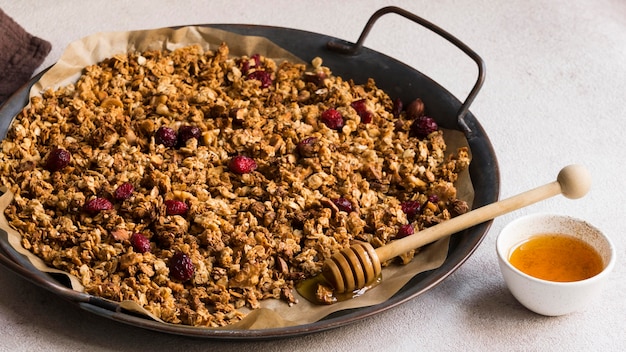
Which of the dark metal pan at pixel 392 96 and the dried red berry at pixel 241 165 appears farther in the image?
the dried red berry at pixel 241 165

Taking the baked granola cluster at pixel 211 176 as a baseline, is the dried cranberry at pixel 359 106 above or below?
above

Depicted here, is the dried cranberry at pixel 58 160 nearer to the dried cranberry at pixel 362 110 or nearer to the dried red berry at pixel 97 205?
the dried red berry at pixel 97 205

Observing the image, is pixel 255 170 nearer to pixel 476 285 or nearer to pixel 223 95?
pixel 223 95

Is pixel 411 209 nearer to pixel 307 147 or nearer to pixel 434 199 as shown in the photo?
pixel 434 199

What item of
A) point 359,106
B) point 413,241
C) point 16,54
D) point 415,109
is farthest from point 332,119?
point 16,54

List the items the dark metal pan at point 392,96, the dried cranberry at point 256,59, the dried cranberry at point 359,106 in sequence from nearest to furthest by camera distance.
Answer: the dark metal pan at point 392,96
the dried cranberry at point 359,106
the dried cranberry at point 256,59

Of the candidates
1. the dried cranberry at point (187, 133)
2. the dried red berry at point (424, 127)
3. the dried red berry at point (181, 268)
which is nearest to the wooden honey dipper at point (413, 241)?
the dried red berry at point (181, 268)

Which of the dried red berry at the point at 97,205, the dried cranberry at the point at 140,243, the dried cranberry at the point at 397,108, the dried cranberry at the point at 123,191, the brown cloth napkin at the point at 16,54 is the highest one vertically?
the dried cranberry at the point at 397,108
